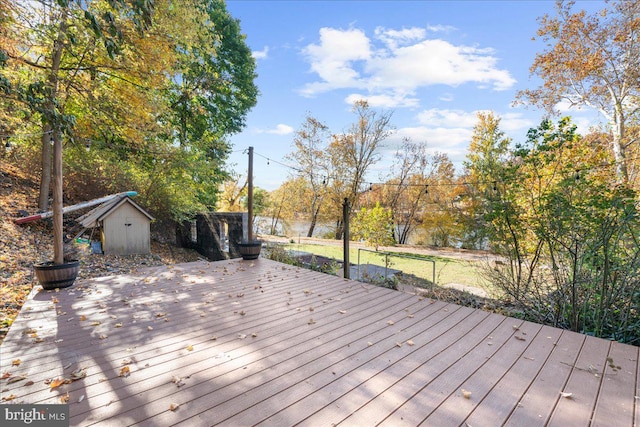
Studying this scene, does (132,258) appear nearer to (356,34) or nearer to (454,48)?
(356,34)

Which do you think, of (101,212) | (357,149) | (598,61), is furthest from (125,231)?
(598,61)

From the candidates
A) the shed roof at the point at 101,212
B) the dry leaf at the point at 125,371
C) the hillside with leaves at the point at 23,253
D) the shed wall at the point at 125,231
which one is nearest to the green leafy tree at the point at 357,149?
the hillside with leaves at the point at 23,253

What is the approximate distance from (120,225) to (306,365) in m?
7.22

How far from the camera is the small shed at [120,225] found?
275 inches

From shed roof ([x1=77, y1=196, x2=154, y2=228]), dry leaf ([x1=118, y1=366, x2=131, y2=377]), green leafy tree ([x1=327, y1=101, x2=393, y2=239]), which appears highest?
green leafy tree ([x1=327, y1=101, x2=393, y2=239])

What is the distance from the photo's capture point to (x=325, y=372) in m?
2.11

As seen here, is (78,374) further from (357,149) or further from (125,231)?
(357,149)

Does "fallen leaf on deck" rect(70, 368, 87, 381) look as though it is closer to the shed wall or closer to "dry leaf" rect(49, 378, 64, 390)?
"dry leaf" rect(49, 378, 64, 390)

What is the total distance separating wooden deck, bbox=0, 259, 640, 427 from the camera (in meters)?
1.70

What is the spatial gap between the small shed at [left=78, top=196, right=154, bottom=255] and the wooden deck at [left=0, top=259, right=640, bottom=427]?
12.8ft

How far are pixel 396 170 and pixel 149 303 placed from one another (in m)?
17.6

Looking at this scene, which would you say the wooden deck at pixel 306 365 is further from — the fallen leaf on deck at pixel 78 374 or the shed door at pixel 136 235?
the shed door at pixel 136 235

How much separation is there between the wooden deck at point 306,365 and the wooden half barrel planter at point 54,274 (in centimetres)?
26

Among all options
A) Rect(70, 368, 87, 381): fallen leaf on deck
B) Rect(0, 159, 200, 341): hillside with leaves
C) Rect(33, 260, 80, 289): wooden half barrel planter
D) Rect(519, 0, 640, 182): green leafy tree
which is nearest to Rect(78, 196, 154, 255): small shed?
Rect(0, 159, 200, 341): hillside with leaves
